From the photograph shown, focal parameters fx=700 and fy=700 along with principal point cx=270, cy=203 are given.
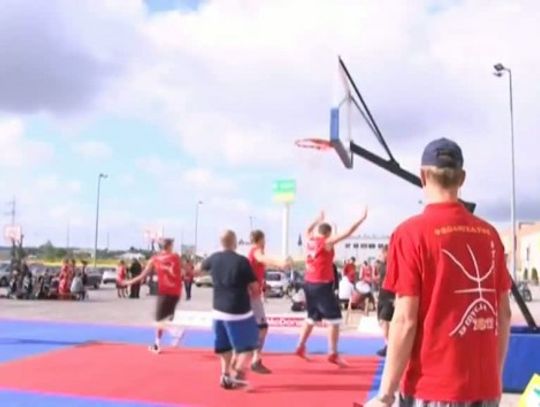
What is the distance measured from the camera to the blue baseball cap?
2904 millimetres

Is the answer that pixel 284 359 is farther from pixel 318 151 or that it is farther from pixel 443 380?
pixel 443 380

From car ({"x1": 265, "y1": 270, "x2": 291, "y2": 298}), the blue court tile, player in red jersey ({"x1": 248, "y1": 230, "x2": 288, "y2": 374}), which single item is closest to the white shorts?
player in red jersey ({"x1": 248, "y1": 230, "x2": 288, "y2": 374})

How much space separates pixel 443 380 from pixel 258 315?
6624 mm

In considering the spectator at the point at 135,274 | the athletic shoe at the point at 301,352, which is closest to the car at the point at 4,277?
the spectator at the point at 135,274

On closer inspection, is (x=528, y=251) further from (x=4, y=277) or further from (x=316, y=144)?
(x=316, y=144)

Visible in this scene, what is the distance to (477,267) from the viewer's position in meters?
2.86

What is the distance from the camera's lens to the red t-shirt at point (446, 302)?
2773 mm

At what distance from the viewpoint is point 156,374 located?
Answer: 337 inches

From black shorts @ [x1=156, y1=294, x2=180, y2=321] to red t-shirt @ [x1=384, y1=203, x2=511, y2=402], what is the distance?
26.4ft

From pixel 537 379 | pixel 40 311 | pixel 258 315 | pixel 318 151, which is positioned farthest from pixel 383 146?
pixel 40 311

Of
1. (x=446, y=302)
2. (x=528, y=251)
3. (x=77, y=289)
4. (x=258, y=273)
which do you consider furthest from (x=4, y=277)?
(x=528, y=251)

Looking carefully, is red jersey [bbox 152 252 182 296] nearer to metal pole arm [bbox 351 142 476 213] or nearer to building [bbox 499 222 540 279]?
metal pole arm [bbox 351 142 476 213]

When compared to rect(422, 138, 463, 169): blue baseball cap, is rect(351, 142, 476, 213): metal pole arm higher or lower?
higher

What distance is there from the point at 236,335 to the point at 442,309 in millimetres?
4972
